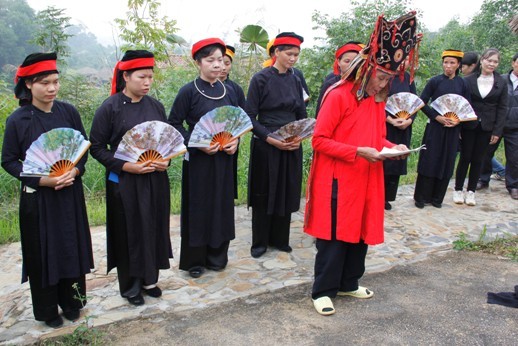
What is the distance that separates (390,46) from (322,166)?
947mm

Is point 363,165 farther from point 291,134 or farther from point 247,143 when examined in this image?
point 247,143

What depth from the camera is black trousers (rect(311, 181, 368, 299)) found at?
11.0 feet

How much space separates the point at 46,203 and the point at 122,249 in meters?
0.70

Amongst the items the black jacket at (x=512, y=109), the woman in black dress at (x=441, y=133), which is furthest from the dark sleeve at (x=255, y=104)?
the black jacket at (x=512, y=109)

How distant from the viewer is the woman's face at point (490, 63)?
5880mm

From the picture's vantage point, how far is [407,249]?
4855 millimetres

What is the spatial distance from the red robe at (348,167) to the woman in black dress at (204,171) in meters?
0.96

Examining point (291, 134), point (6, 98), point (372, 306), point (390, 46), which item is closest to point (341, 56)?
point (291, 134)

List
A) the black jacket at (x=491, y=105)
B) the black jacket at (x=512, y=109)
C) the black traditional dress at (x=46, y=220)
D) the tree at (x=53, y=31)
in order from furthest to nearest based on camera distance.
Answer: the tree at (x=53, y=31), the black jacket at (x=512, y=109), the black jacket at (x=491, y=105), the black traditional dress at (x=46, y=220)

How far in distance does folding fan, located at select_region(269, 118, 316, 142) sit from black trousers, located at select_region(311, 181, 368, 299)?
41.8 inches

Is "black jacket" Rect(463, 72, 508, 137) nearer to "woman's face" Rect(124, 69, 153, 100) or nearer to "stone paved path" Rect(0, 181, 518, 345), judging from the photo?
"stone paved path" Rect(0, 181, 518, 345)

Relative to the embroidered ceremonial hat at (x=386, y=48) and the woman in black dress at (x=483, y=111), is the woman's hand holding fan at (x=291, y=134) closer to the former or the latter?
the embroidered ceremonial hat at (x=386, y=48)

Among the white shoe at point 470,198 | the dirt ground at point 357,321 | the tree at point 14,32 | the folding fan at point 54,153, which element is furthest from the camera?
the tree at point 14,32

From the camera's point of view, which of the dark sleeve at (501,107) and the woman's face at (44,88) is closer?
the woman's face at (44,88)
